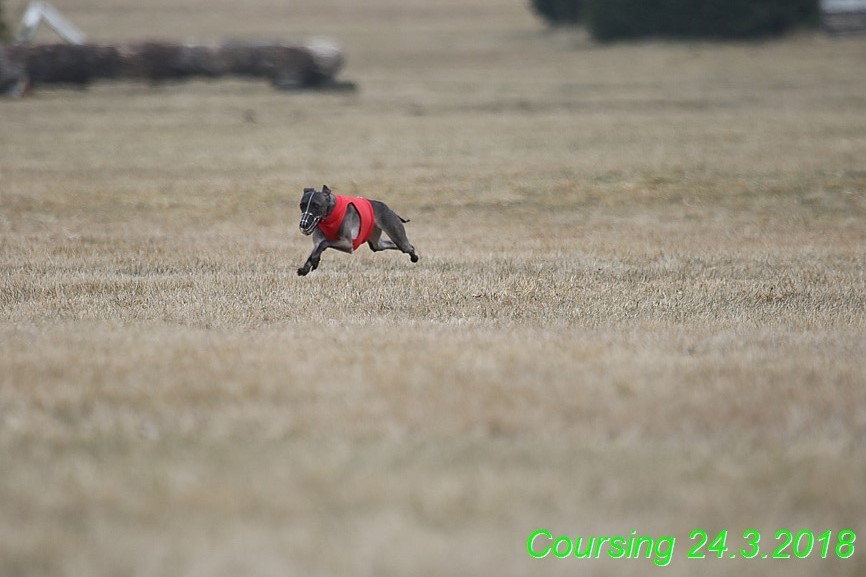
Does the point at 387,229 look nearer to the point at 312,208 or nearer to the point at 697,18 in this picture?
the point at 312,208

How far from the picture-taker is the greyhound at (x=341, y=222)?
10531mm

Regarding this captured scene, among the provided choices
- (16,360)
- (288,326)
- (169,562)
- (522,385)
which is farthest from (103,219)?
(169,562)

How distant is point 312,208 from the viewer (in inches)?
416

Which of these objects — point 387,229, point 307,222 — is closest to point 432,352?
point 307,222

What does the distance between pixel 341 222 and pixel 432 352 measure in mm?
3203

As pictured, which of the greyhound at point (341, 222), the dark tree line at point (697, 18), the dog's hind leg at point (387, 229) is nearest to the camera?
the greyhound at point (341, 222)

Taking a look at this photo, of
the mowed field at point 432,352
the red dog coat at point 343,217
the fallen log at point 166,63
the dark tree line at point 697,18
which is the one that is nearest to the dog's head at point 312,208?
the red dog coat at point 343,217

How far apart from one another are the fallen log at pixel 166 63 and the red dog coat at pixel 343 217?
940 inches

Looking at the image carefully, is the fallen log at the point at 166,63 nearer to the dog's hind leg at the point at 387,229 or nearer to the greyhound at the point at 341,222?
the dog's hind leg at the point at 387,229

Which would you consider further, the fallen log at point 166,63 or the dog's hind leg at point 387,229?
the fallen log at point 166,63

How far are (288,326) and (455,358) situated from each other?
208 cm

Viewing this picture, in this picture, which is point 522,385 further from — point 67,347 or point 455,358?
point 67,347

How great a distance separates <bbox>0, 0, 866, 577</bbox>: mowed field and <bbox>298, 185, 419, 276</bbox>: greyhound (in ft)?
1.53

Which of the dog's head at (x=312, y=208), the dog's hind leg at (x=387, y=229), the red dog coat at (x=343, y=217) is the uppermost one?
the dog's head at (x=312, y=208)
